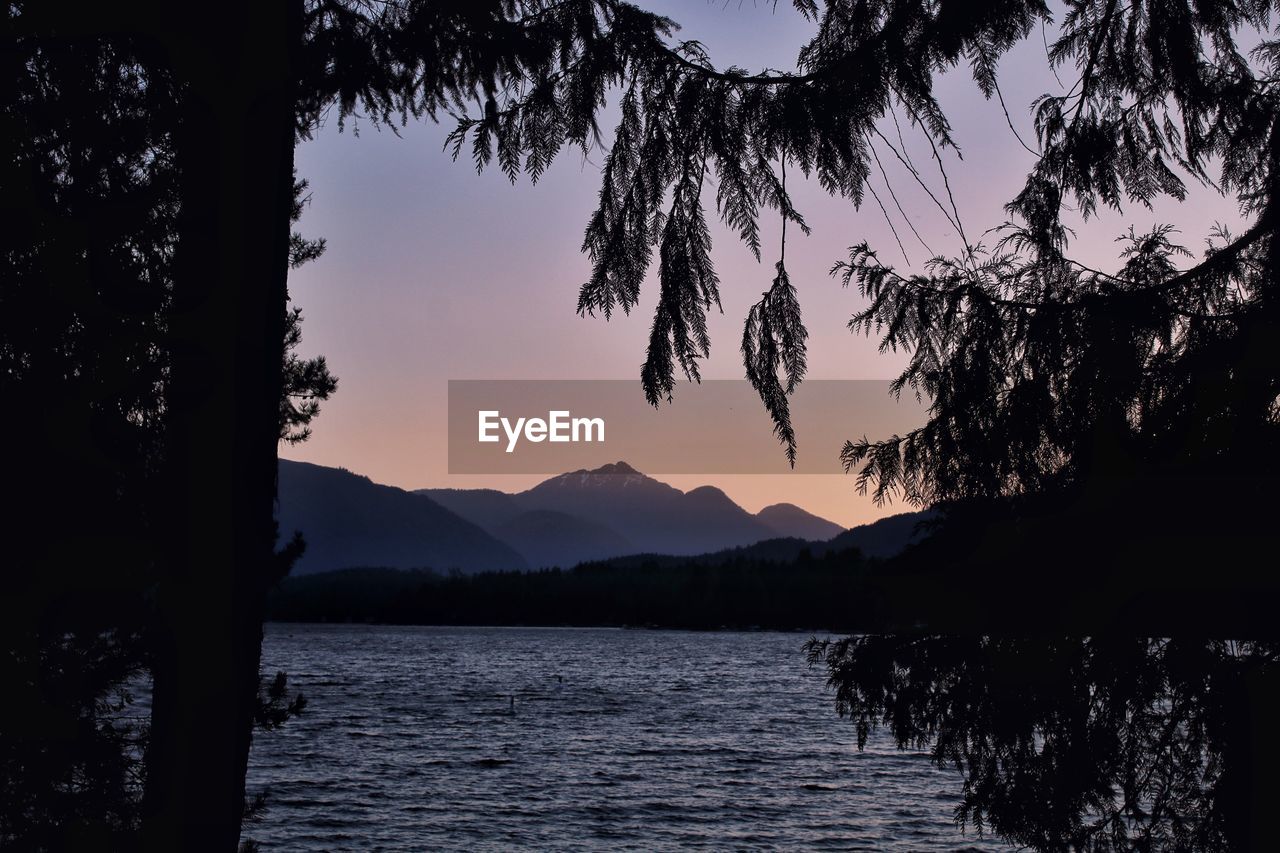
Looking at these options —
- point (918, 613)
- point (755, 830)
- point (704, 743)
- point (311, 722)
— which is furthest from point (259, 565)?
point (311, 722)

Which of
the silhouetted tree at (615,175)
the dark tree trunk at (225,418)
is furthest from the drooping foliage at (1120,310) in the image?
the dark tree trunk at (225,418)

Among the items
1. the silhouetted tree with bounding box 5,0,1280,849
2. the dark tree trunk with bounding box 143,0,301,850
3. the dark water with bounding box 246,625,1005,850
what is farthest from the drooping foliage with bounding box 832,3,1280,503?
the dark water with bounding box 246,625,1005,850

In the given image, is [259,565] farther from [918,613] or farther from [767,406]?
[918,613]

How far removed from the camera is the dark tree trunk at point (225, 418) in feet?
11.5

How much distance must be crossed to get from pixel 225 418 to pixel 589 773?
38.8m

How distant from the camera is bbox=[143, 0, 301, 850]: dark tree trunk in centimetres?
351

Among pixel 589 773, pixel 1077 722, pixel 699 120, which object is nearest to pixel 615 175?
pixel 699 120

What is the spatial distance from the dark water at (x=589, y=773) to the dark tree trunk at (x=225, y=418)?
24375 mm

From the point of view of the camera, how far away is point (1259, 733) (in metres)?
4.41

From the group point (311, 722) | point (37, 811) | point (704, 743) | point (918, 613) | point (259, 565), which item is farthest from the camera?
point (311, 722)

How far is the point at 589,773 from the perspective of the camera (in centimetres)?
4012

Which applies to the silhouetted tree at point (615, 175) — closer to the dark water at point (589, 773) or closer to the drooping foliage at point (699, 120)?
the drooping foliage at point (699, 120)

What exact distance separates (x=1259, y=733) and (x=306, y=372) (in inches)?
316

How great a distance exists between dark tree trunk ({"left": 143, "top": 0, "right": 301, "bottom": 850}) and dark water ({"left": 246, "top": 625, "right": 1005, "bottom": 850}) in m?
24.4
